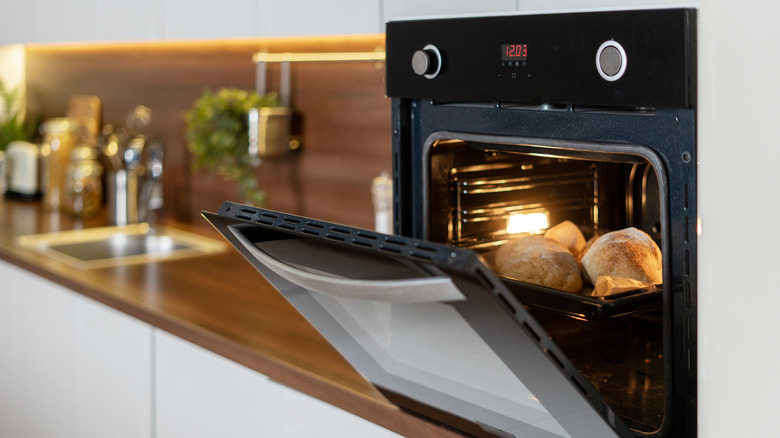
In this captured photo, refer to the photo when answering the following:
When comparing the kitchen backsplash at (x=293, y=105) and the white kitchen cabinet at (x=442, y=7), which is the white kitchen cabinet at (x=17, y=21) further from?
the white kitchen cabinet at (x=442, y=7)

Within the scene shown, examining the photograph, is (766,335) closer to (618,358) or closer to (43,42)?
(618,358)

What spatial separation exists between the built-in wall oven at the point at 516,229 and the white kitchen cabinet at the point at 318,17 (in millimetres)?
275

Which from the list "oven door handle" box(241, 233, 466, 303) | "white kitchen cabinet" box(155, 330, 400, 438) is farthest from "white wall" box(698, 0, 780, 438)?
"white kitchen cabinet" box(155, 330, 400, 438)

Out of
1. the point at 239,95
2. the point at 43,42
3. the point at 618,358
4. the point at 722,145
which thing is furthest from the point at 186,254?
the point at 722,145

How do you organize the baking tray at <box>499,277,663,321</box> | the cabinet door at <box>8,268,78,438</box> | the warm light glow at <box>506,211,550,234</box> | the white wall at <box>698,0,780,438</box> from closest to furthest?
the white wall at <box>698,0,780,438</box>
the baking tray at <box>499,277,663,321</box>
the warm light glow at <box>506,211,550,234</box>
the cabinet door at <box>8,268,78,438</box>

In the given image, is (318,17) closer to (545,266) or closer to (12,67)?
(545,266)

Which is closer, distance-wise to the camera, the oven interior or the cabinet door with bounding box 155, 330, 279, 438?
the oven interior

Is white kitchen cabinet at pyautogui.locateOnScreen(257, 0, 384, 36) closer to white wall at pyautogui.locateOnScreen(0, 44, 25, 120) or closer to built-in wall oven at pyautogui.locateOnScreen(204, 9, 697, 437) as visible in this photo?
built-in wall oven at pyautogui.locateOnScreen(204, 9, 697, 437)

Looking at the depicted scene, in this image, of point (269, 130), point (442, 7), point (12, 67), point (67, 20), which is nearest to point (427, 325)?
point (442, 7)

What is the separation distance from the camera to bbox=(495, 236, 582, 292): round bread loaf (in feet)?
3.59

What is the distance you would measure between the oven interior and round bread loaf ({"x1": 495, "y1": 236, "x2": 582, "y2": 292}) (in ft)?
0.09

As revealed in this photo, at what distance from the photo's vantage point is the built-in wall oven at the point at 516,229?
879 mm

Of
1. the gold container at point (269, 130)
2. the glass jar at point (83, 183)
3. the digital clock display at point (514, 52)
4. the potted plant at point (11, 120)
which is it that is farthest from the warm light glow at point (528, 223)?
the potted plant at point (11, 120)

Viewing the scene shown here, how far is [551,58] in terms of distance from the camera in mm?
993
